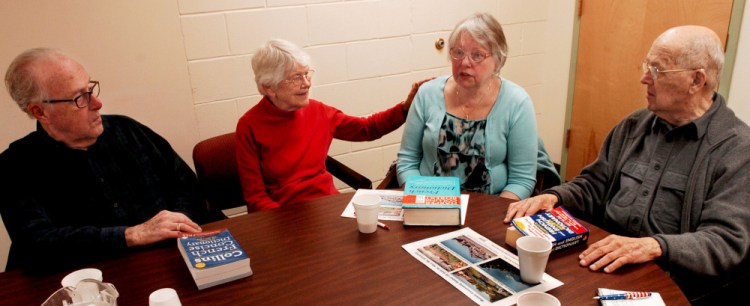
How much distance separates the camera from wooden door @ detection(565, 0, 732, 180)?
2.97 m

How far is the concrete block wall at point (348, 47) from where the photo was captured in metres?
2.79

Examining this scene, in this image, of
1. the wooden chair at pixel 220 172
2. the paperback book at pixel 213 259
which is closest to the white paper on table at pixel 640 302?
the paperback book at pixel 213 259

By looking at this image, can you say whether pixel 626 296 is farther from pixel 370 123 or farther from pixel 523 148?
pixel 370 123

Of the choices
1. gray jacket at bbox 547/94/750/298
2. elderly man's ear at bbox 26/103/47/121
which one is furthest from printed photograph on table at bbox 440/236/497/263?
elderly man's ear at bbox 26/103/47/121

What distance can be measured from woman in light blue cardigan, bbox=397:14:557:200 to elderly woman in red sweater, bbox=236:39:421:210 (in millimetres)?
426

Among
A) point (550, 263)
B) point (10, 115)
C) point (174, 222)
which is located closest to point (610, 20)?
point (550, 263)

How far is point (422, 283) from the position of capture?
137 centimetres

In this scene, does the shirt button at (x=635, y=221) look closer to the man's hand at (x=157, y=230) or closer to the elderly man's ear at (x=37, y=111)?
the man's hand at (x=157, y=230)

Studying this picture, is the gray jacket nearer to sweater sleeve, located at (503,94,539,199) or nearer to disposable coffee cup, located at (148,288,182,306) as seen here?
sweater sleeve, located at (503,94,539,199)

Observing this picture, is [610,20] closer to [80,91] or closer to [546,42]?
[546,42]

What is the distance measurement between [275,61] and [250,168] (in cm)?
46

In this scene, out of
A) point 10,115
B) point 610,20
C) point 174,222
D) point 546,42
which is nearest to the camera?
point 174,222

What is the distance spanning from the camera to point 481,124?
7.33 ft

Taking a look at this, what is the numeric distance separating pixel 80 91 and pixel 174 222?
584mm
